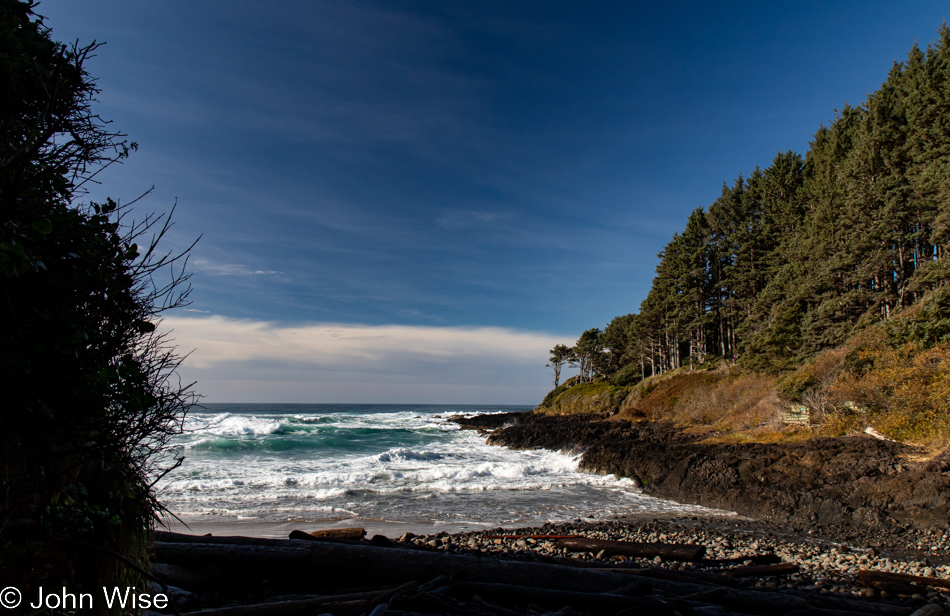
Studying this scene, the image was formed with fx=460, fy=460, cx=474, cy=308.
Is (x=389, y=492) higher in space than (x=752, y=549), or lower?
lower

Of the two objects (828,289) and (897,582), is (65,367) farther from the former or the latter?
(828,289)

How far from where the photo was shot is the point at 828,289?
28484mm

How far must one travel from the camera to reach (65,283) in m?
2.80

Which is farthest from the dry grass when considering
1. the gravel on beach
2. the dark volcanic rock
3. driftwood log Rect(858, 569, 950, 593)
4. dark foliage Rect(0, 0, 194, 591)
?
dark foliage Rect(0, 0, 194, 591)

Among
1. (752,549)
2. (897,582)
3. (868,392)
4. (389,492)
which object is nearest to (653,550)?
(897,582)

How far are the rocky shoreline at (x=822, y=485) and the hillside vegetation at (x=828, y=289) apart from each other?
6.76 ft

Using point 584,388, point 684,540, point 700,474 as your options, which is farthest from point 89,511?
point 584,388

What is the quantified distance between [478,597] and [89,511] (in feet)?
9.30

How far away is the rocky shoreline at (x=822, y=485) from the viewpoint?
383 inches

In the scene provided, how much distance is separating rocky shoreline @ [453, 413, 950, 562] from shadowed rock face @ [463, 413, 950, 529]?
0.02 metres

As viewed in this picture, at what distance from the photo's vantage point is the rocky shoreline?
9727mm

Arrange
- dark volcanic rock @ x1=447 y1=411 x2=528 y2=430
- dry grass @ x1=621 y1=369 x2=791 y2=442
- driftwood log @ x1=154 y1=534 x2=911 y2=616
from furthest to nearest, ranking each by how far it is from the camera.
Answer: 1. dark volcanic rock @ x1=447 y1=411 x2=528 y2=430
2. dry grass @ x1=621 y1=369 x2=791 y2=442
3. driftwood log @ x1=154 y1=534 x2=911 y2=616

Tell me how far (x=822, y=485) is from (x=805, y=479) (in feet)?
1.78

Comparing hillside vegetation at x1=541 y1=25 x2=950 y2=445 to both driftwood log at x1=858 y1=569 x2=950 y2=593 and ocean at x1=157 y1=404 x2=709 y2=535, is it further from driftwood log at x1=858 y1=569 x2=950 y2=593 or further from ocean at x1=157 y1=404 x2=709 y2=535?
driftwood log at x1=858 y1=569 x2=950 y2=593
